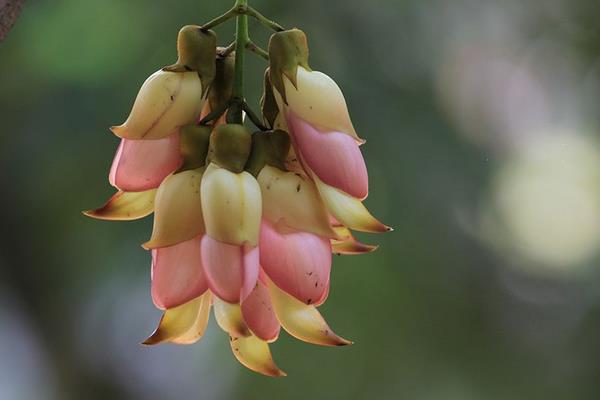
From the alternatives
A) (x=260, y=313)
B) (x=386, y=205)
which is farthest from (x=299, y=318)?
(x=386, y=205)

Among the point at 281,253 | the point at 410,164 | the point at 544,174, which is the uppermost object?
the point at 544,174

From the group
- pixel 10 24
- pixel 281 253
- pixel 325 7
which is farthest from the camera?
pixel 325 7

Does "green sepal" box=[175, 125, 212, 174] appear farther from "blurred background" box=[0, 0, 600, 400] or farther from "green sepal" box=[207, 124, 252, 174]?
"blurred background" box=[0, 0, 600, 400]

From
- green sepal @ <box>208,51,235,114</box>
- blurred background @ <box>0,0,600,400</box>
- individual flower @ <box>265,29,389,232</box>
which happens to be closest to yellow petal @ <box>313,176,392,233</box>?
individual flower @ <box>265,29,389,232</box>

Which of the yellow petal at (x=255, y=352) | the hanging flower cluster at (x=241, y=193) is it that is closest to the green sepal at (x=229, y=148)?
the hanging flower cluster at (x=241, y=193)

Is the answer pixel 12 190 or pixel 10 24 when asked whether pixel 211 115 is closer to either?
pixel 10 24

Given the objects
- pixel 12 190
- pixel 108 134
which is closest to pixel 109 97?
pixel 108 134

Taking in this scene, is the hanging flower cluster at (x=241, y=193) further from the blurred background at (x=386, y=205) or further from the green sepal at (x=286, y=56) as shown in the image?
the blurred background at (x=386, y=205)
